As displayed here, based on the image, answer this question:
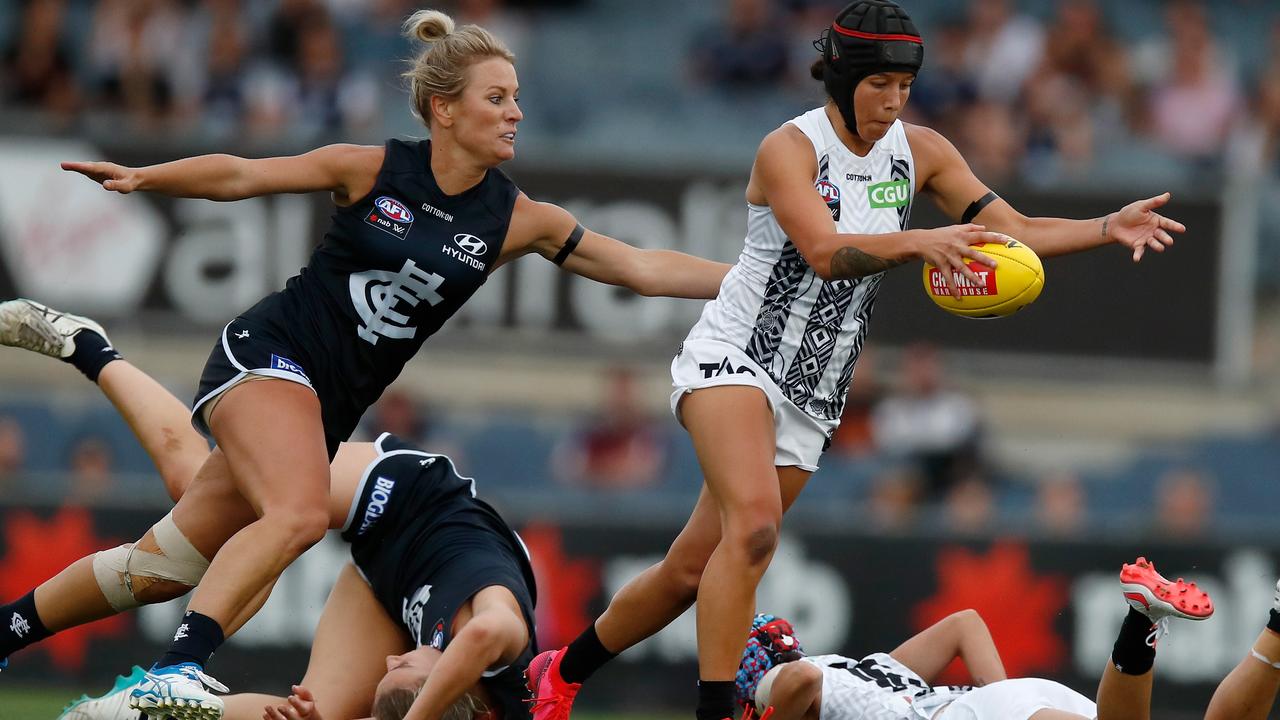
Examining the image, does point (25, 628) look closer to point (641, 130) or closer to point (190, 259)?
point (190, 259)

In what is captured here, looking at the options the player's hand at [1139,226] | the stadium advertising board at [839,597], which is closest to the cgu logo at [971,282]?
the player's hand at [1139,226]

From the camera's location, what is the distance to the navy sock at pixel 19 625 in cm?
613

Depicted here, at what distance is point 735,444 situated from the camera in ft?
18.3

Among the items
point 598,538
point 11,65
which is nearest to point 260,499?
point 598,538

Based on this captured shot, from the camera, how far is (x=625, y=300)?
12797mm

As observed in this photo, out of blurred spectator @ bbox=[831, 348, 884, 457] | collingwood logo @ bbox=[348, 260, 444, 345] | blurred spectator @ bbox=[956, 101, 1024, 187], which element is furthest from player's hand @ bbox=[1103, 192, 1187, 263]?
blurred spectator @ bbox=[956, 101, 1024, 187]

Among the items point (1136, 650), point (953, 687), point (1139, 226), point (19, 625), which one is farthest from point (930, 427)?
point (19, 625)

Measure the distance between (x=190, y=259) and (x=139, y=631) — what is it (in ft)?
11.2

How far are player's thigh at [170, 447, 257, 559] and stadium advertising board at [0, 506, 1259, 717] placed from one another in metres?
3.92

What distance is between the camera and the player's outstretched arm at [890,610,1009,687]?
6266 mm

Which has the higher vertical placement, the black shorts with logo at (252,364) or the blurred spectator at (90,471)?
the black shorts with logo at (252,364)

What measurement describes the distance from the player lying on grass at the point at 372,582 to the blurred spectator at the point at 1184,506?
17.1 ft

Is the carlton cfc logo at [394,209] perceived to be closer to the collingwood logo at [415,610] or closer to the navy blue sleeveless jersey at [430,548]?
the navy blue sleeveless jersey at [430,548]

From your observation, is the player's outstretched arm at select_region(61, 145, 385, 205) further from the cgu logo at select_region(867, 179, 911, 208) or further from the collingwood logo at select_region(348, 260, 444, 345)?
the cgu logo at select_region(867, 179, 911, 208)
